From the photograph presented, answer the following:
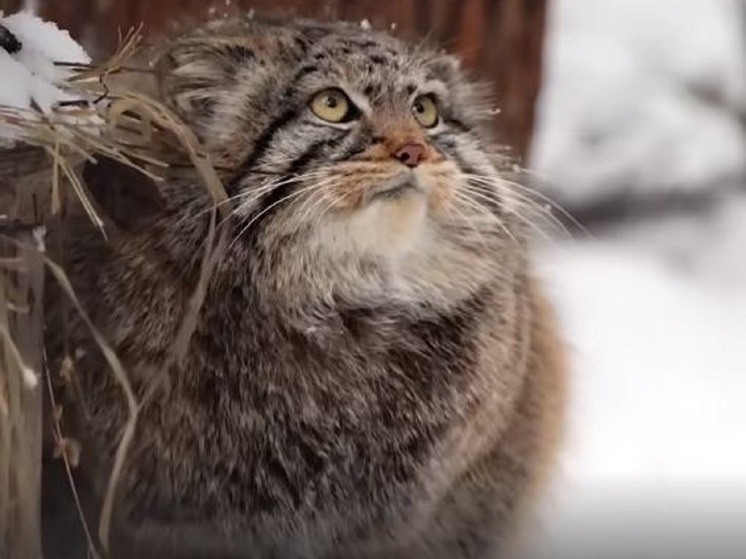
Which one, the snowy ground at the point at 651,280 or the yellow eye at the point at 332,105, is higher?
the yellow eye at the point at 332,105

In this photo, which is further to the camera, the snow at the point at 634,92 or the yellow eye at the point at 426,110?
the snow at the point at 634,92

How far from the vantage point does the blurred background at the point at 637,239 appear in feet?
3.17

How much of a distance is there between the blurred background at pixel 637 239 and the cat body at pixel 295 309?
122 millimetres

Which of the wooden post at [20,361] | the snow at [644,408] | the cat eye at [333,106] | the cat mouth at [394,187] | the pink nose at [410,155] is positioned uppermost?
the cat eye at [333,106]

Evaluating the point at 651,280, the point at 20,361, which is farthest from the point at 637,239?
the point at 20,361

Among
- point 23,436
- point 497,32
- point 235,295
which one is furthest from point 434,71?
point 23,436

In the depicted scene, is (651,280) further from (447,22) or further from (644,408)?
(447,22)

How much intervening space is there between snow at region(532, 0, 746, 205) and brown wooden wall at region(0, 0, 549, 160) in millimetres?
19

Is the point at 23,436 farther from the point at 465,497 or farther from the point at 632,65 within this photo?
the point at 632,65

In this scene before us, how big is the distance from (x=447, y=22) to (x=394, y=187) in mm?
199

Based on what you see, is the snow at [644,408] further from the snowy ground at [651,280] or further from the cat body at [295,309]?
the cat body at [295,309]

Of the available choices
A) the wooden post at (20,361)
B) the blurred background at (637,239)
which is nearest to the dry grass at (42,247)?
the wooden post at (20,361)

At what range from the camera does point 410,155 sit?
2.65 feet

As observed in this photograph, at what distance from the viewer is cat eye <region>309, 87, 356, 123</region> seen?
2.67ft
